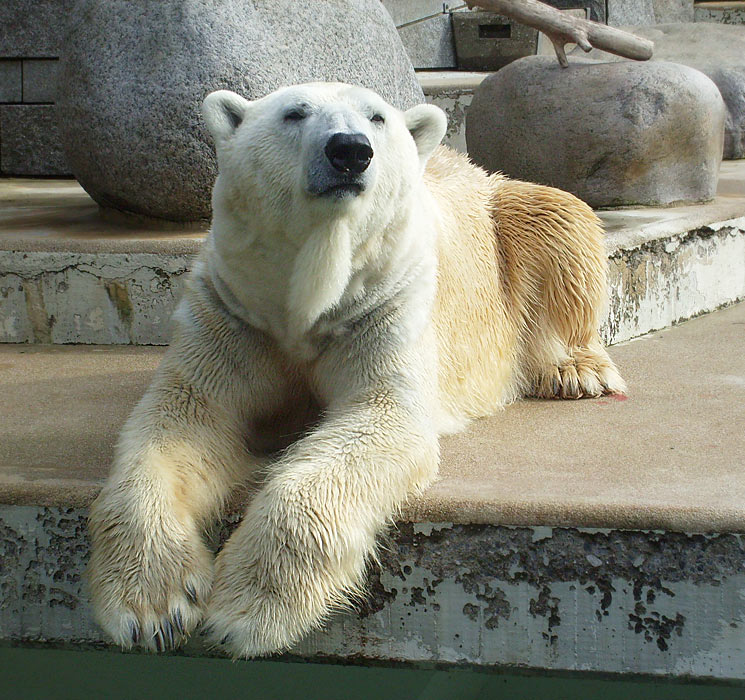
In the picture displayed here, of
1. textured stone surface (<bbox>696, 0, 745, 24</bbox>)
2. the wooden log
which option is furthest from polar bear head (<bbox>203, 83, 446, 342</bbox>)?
textured stone surface (<bbox>696, 0, 745, 24</bbox>)

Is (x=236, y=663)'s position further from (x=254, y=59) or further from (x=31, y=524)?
(x=254, y=59)

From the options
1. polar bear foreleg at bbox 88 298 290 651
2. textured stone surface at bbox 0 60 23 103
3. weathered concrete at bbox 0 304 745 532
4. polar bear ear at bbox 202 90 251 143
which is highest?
polar bear ear at bbox 202 90 251 143

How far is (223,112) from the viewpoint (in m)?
2.31

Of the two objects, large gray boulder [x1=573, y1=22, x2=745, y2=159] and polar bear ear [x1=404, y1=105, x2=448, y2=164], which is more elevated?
polar bear ear [x1=404, y1=105, x2=448, y2=164]

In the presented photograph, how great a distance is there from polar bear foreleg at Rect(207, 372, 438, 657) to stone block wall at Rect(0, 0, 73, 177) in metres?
4.85

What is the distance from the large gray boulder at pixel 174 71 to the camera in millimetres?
3732

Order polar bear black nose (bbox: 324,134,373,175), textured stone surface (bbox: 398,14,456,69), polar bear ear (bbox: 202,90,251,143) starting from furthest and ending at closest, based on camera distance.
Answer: textured stone surface (bbox: 398,14,456,69) < polar bear ear (bbox: 202,90,251,143) < polar bear black nose (bbox: 324,134,373,175)

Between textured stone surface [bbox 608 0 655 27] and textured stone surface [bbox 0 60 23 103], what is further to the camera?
textured stone surface [bbox 608 0 655 27]

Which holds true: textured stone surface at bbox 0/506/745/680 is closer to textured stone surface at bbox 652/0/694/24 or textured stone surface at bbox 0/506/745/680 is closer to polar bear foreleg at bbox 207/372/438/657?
polar bear foreleg at bbox 207/372/438/657

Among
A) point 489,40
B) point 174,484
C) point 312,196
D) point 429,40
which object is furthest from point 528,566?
point 429,40

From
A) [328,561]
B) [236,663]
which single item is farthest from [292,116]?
[236,663]

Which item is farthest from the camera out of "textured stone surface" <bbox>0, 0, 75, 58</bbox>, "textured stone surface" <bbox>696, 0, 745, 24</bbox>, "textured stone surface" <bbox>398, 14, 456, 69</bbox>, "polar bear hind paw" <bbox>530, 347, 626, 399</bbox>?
"textured stone surface" <bbox>696, 0, 745, 24</bbox>

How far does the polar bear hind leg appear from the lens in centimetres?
314

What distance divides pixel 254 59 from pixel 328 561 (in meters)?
2.30
